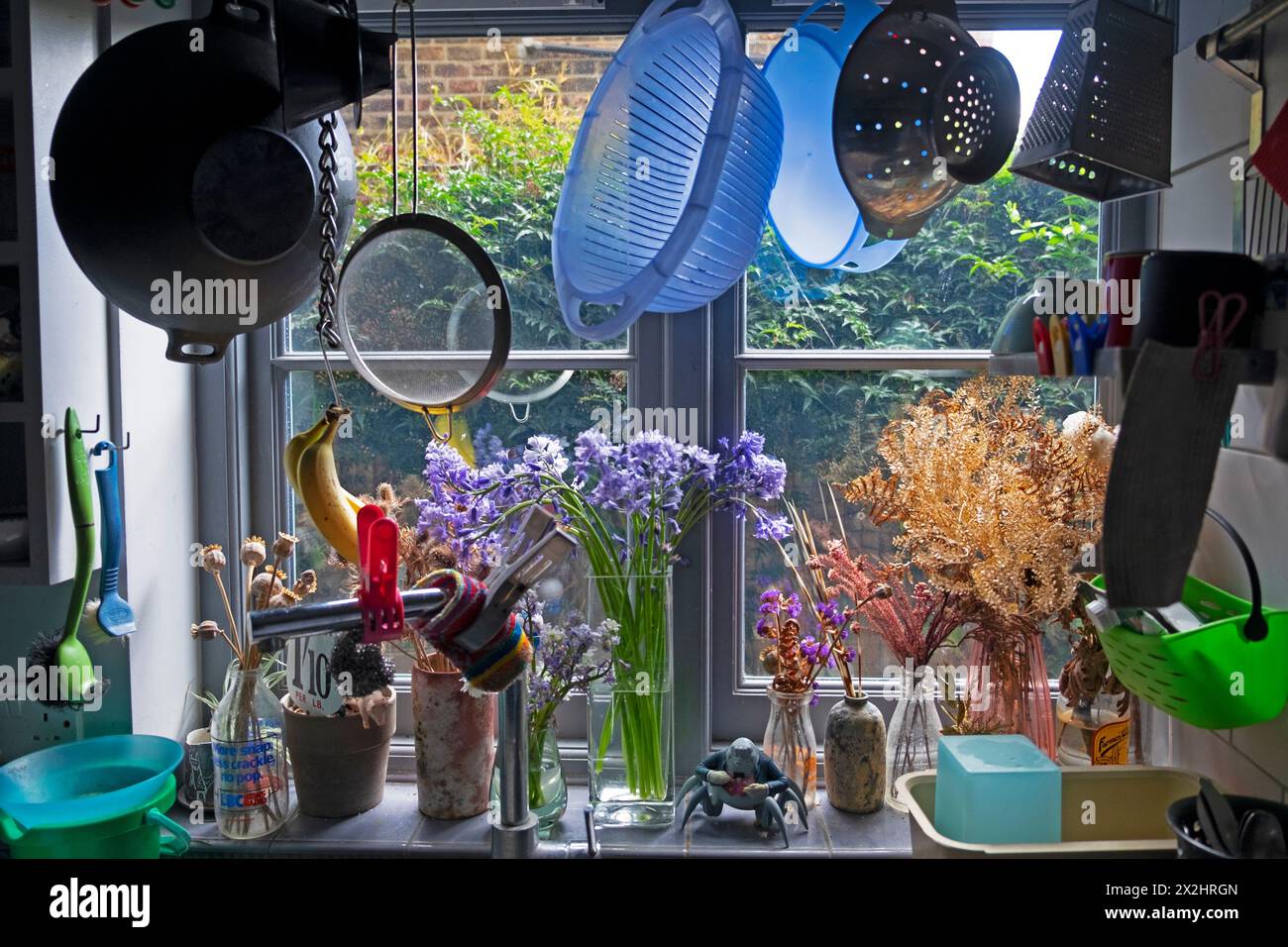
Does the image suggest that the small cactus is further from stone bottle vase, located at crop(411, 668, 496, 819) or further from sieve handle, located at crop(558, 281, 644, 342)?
sieve handle, located at crop(558, 281, 644, 342)

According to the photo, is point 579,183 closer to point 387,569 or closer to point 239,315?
point 239,315

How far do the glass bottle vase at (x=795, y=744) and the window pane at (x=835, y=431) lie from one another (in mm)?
140

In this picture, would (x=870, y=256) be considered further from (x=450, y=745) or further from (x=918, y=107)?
(x=450, y=745)

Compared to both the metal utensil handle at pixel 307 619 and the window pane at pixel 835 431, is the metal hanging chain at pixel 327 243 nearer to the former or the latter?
the metal utensil handle at pixel 307 619

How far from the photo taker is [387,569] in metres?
0.98

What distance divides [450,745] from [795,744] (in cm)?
46

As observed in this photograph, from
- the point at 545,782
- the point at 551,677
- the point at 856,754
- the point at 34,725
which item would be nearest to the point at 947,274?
the point at 856,754

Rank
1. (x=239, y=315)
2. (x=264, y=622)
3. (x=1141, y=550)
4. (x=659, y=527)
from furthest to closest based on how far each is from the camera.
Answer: (x=659, y=527), (x=239, y=315), (x=264, y=622), (x=1141, y=550)

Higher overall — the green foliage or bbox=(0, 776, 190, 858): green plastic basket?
the green foliage

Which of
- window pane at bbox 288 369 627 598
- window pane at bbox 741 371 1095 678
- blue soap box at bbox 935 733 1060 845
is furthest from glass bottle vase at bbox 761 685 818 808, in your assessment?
window pane at bbox 288 369 627 598

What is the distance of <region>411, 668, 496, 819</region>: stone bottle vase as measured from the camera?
1472mm

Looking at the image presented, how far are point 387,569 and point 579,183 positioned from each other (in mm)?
512

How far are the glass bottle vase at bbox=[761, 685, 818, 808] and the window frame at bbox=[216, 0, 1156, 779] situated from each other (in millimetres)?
110
